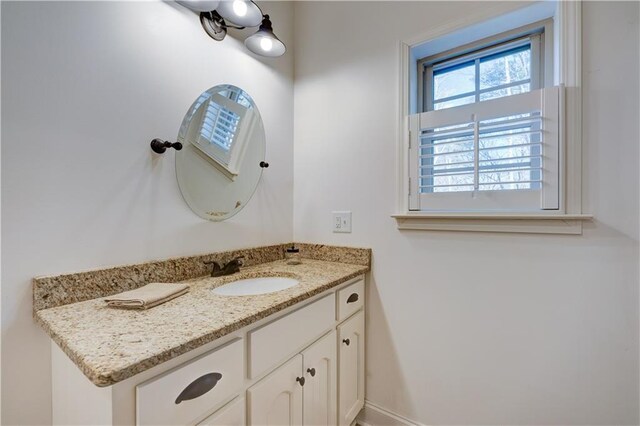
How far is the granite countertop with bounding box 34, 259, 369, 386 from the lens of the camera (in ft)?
1.80

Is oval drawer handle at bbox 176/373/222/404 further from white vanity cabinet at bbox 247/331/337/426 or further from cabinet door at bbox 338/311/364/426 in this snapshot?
cabinet door at bbox 338/311/364/426

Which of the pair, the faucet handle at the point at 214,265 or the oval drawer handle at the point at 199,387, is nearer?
the oval drawer handle at the point at 199,387

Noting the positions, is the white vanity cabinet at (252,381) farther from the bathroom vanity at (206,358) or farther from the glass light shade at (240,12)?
the glass light shade at (240,12)

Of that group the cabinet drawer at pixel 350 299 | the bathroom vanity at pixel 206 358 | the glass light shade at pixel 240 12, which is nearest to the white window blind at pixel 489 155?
the cabinet drawer at pixel 350 299

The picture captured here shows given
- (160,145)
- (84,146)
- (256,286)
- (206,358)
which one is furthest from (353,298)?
(84,146)

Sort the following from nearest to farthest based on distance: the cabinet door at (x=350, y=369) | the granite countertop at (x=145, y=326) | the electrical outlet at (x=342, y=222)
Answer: the granite countertop at (x=145, y=326) → the cabinet door at (x=350, y=369) → the electrical outlet at (x=342, y=222)

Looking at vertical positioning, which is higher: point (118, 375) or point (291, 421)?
point (118, 375)

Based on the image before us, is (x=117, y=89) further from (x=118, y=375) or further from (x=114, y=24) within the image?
(x=118, y=375)

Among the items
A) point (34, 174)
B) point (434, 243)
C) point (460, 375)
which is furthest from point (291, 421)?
point (34, 174)

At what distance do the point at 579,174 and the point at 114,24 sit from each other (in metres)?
1.73

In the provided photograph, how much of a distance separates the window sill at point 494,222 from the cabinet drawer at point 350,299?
375 millimetres

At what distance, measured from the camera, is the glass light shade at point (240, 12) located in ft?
3.92

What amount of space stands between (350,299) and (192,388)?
824 mm

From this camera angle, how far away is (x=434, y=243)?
131 cm
